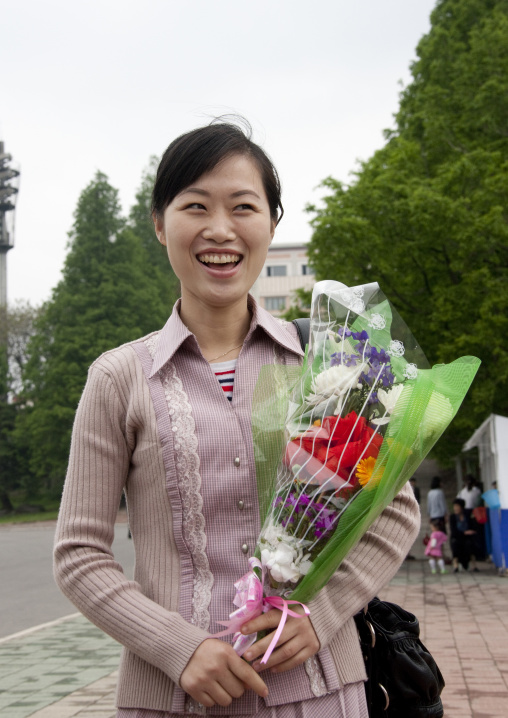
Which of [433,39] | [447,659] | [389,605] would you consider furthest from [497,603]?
[433,39]

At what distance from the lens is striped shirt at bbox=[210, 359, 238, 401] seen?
207 centimetres

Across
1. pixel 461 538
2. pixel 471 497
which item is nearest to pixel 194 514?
pixel 461 538

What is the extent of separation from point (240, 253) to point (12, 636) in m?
8.57

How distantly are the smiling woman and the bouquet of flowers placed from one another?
8 cm

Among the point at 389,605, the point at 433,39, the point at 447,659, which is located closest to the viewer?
the point at 389,605

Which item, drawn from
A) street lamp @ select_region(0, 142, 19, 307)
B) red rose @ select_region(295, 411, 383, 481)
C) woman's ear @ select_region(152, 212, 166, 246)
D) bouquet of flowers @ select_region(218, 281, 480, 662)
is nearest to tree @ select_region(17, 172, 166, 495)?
street lamp @ select_region(0, 142, 19, 307)

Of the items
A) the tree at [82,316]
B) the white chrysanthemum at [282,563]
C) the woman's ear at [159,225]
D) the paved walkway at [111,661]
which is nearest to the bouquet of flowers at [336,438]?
the white chrysanthemum at [282,563]

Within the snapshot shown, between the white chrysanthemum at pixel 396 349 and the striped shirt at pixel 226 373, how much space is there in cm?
41

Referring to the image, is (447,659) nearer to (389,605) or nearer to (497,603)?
(497,603)

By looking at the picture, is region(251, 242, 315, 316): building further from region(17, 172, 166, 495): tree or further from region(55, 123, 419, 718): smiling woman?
region(55, 123, 419, 718): smiling woman

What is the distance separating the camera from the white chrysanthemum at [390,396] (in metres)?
1.77

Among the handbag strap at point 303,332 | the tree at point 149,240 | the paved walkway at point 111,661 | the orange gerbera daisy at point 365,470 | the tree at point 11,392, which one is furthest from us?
the tree at point 11,392

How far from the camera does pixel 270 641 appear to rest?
1.71 metres

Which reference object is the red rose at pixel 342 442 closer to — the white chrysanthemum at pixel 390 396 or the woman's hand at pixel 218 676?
the white chrysanthemum at pixel 390 396
